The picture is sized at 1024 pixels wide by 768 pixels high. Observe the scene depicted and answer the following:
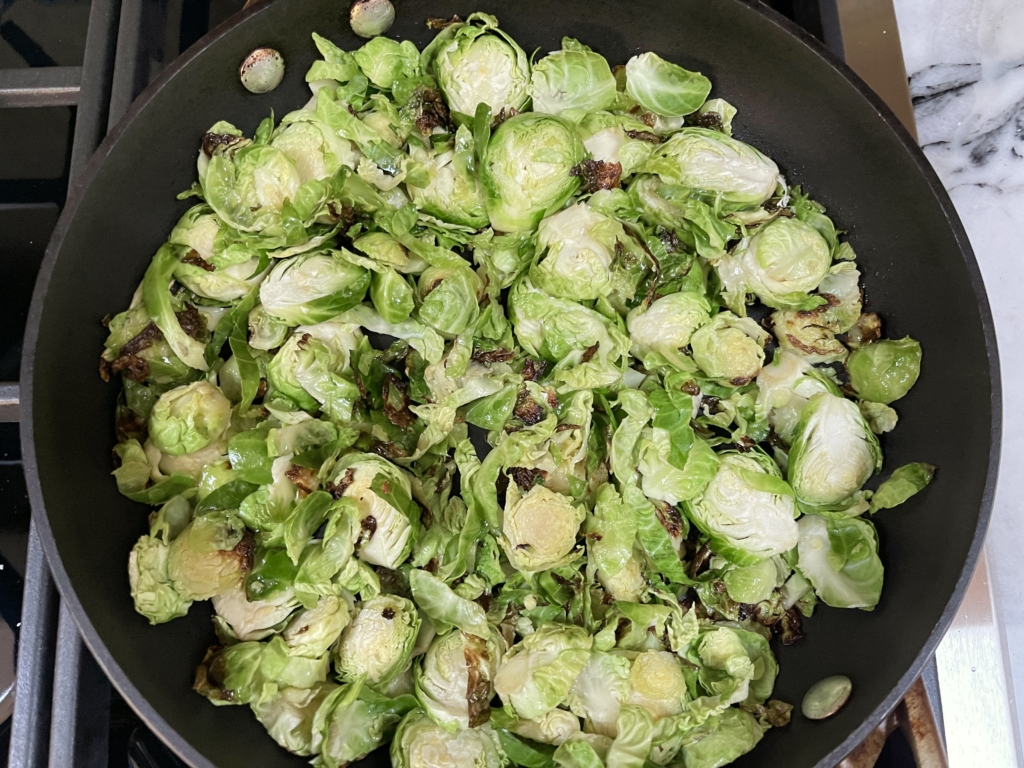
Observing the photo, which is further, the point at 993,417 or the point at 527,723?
the point at 527,723

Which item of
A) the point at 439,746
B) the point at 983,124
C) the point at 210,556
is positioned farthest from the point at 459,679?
the point at 983,124

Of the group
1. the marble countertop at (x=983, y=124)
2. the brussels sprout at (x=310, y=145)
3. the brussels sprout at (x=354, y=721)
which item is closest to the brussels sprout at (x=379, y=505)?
the brussels sprout at (x=354, y=721)

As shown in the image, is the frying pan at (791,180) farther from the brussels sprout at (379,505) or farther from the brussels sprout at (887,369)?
the brussels sprout at (379,505)

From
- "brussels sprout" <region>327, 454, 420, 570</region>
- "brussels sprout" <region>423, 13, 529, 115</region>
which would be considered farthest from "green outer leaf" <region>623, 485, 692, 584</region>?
"brussels sprout" <region>423, 13, 529, 115</region>

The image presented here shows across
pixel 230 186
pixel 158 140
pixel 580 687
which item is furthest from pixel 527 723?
pixel 158 140

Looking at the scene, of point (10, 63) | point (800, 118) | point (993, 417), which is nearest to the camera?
point (993, 417)

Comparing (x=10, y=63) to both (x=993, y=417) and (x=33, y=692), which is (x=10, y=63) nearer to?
(x=33, y=692)

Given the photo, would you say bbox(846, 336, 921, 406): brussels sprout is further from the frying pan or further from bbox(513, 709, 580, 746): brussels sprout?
bbox(513, 709, 580, 746): brussels sprout

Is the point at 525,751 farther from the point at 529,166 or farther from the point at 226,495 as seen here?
the point at 529,166

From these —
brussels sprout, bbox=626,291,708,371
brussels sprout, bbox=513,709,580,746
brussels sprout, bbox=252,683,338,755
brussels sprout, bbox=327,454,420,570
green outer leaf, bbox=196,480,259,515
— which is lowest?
brussels sprout, bbox=252,683,338,755
